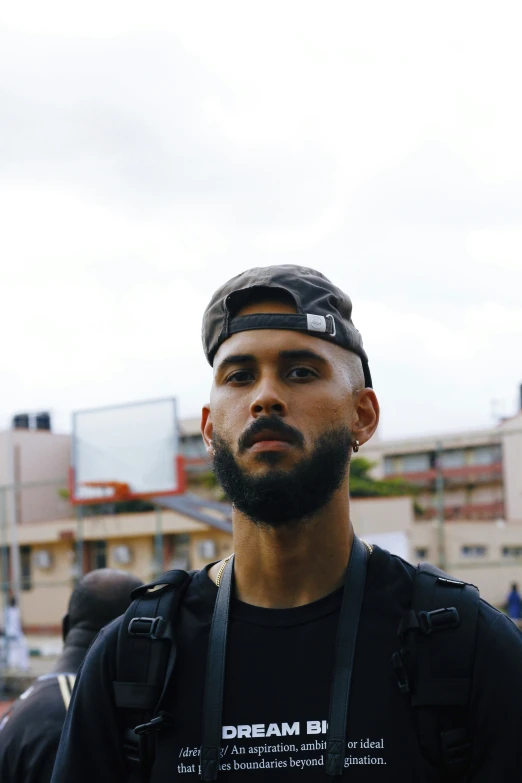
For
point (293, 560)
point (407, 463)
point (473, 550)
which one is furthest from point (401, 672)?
point (407, 463)

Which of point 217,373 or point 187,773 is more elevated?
point 217,373

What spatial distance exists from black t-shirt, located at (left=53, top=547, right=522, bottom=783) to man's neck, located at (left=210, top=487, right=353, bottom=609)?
34 millimetres

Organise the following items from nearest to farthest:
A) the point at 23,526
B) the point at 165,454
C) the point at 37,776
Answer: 1. the point at 37,776
2. the point at 165,454
3. the point at 23,526

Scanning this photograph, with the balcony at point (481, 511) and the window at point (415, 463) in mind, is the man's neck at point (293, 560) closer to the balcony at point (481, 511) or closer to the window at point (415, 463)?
the balcony at point (481, 511)

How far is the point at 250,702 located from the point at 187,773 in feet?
0.60

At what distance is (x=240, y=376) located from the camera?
2223 mm

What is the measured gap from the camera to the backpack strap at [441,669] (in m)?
1.89

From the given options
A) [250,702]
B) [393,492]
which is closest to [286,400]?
[250,702]

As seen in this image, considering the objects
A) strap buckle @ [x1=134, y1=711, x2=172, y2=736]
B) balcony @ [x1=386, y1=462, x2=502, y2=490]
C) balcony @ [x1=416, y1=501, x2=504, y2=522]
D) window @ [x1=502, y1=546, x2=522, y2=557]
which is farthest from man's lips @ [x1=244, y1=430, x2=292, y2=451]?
balcony @ [x1=386, y1=462, x2=502, y2=490]

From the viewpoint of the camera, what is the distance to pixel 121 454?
55.1 ft

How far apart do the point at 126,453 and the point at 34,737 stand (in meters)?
13.7

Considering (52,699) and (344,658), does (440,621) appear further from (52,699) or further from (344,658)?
(52,699)

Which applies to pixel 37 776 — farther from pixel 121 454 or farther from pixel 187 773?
pixel 121 454

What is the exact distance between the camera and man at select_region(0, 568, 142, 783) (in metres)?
3.13
